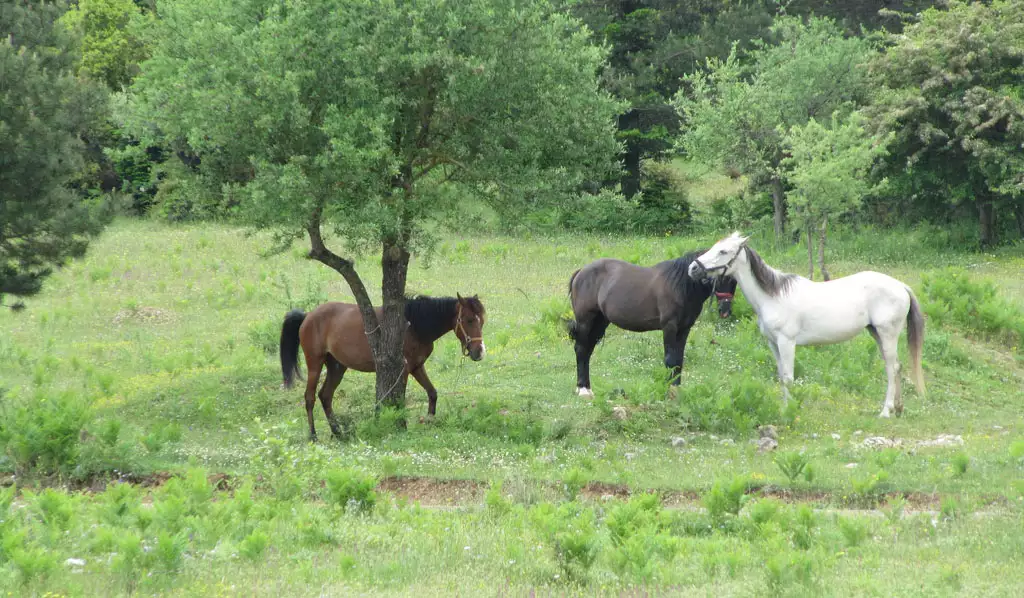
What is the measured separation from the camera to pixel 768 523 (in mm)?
8133

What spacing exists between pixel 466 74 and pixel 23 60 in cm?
565

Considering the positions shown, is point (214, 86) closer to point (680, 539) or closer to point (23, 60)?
point (23, 60)

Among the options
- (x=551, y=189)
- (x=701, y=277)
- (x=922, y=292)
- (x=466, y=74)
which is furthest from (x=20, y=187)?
(x=922, y=292)

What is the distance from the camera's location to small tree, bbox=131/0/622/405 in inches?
518

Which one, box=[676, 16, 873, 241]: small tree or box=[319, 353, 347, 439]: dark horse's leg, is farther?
box=[676, 16, 873, 241]: small tree

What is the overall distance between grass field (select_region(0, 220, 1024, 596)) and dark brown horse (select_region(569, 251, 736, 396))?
0.70m

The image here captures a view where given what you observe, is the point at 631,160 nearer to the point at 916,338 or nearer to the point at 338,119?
the point at 916,338

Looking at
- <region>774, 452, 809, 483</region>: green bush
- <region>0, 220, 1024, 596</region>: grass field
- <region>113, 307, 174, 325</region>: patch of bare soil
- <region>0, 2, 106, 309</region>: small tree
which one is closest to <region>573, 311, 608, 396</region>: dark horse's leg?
<region>0, 220, 1024, 596</region>: grass field

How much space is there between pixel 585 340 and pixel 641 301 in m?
1.17

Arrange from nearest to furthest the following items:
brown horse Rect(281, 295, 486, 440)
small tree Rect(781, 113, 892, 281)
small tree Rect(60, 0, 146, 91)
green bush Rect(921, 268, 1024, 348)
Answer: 1. brown horse Rect(281, 295, 486, 440)
2. green bush Rect(921, 268, 1024, 348)
3. small tree Rect(781, 113, 892, 281)
4. small tree Rect(60, 0, 146, 91)

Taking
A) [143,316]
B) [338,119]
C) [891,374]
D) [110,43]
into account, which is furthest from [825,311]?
[110,43]

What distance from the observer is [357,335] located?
49.8 ft

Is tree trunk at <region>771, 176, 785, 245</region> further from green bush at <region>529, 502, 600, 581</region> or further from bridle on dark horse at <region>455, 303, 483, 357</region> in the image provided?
green bush at <region>529, 502, 600, 581</region>

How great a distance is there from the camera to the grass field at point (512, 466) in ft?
23.7
